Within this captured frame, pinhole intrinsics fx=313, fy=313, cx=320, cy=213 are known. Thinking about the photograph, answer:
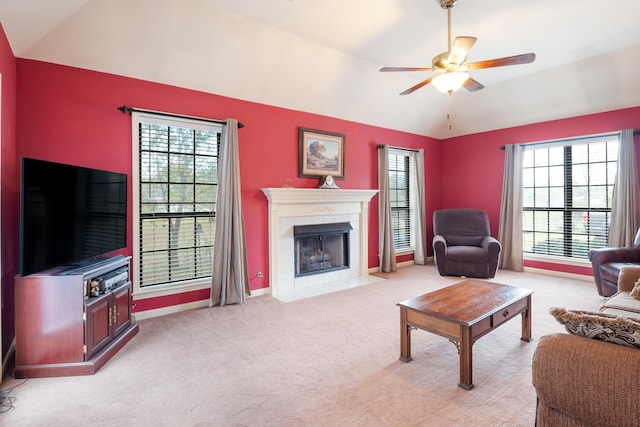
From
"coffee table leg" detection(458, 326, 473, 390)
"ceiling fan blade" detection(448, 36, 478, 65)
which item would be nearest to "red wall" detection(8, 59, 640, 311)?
"ceiling fan blade" detection(448, 36, 478, 65)

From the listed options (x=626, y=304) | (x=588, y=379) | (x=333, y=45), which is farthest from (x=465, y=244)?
(x=588, y=379)

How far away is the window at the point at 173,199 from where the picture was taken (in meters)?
3.64

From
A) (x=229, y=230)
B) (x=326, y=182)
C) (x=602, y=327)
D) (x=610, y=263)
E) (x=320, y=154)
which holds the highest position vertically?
(x=320, y=154)

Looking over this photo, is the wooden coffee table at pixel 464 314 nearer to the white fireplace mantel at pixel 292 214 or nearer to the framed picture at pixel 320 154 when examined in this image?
the white fireplace mantel at pixel 292 214

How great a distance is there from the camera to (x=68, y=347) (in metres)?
2.44

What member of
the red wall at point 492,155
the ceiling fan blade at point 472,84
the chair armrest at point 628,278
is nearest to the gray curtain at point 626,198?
the red wall at point 492,155

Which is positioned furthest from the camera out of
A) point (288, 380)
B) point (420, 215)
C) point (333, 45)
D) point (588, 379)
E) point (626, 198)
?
point (420, 215)

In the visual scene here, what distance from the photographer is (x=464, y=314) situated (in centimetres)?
237

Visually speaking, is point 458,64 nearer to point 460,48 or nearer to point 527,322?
point 460,48

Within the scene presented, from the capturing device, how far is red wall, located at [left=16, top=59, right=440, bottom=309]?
307 centimetres

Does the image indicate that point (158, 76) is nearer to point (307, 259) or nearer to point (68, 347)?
point (68, 347)

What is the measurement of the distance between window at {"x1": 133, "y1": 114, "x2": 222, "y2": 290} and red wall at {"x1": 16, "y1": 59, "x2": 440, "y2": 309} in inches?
6.5

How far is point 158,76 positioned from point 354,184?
3386mm

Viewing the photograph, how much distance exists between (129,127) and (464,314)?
384 cm
